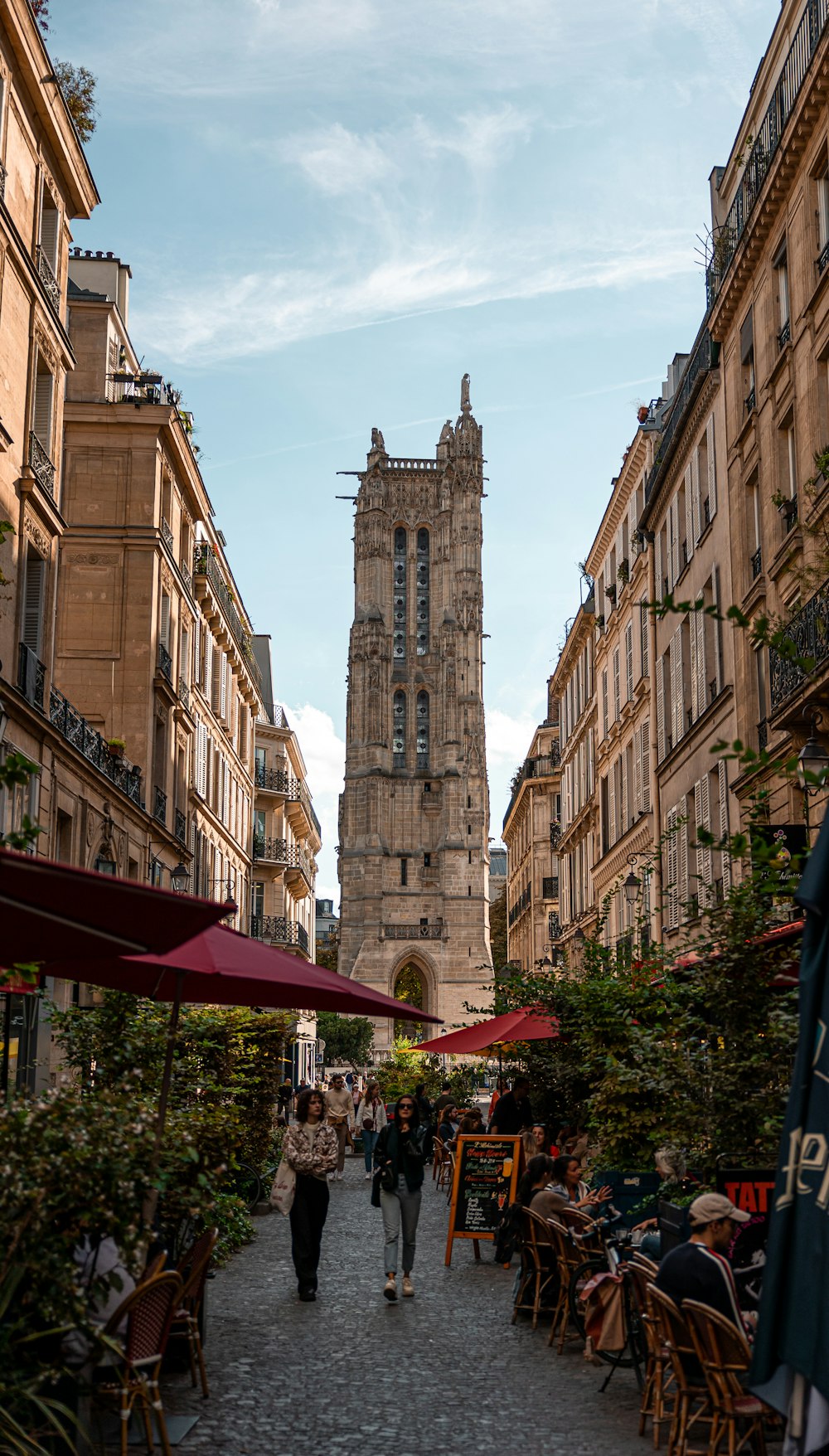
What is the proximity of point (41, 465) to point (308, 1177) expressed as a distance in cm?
1253

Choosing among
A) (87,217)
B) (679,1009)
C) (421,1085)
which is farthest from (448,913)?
(679,1009)

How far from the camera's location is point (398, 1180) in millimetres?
13125

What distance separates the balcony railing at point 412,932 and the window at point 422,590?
17959 millimetres

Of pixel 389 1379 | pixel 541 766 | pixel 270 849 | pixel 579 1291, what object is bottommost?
pixel 389 1379

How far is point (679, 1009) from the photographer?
34.2ft

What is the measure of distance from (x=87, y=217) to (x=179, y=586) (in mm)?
12000

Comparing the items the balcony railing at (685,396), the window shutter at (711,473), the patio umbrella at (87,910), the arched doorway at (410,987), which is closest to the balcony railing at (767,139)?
the balcony railing at (685,396)

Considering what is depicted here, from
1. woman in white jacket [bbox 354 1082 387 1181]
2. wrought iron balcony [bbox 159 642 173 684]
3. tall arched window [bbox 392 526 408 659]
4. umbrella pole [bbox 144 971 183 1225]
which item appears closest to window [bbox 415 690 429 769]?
tall arched window [bbox 392 526 408 659]

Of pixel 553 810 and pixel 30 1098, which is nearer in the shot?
pixel 30 1098

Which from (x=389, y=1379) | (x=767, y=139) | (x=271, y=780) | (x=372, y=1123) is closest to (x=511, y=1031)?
(x=389, y=1379)

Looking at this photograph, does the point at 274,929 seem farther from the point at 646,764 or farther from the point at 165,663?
the point at 646,764

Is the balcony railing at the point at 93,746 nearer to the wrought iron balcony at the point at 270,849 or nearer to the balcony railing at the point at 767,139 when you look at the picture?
the balcony railing at the point at 767,139

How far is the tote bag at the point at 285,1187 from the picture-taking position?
13.0m

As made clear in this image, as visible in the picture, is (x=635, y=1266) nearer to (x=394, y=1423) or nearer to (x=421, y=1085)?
(x=394, y=1423)
